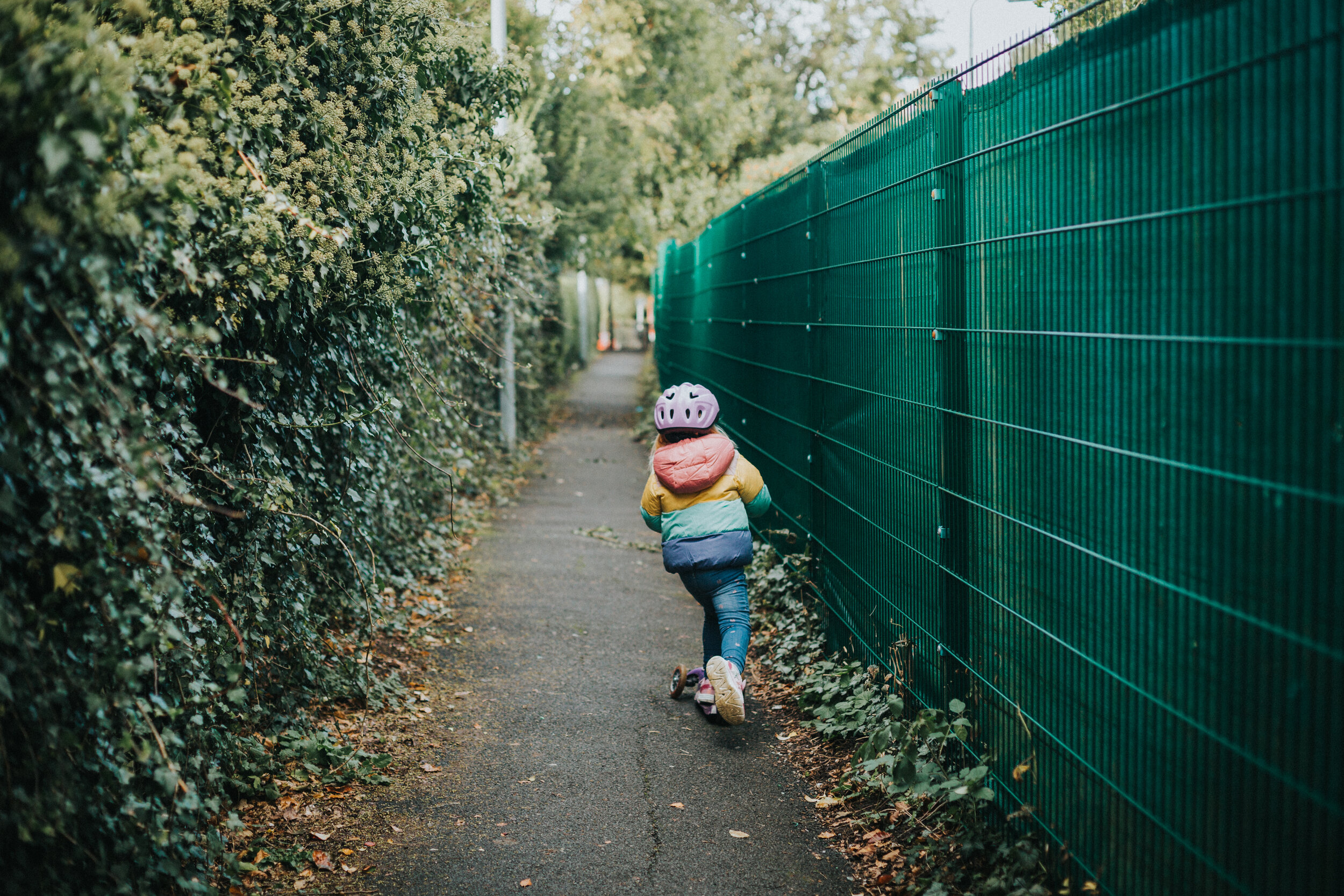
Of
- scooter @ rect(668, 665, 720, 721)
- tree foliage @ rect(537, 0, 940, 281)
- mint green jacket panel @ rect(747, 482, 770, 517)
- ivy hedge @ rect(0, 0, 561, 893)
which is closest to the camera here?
ivy hedge @ rect(0, 0, 561, 893)

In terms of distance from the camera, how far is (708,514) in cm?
522

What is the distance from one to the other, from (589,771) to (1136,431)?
292cm

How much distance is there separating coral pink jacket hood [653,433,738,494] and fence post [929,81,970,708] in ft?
4.68

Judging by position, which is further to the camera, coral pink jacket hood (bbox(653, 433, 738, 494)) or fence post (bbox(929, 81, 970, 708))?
coral pink jacket hood (bbox(653, 433, 738, 494))

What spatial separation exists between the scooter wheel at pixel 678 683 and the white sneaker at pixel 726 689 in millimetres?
625

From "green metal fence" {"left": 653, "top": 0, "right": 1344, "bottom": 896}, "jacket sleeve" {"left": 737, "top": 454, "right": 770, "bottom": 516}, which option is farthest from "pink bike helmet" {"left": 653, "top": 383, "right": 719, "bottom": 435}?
"green metal fence" {"left": 653, "top": 0, "right": 1344, "bottom": 896}

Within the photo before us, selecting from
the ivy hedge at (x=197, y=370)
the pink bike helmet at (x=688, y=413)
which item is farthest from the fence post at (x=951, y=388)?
the ivy hedge at (x=197, y=370)

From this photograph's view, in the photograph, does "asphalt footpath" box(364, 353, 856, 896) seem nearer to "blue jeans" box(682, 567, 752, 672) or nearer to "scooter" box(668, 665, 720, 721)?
"scooter" box(668, 665, 720, 721)

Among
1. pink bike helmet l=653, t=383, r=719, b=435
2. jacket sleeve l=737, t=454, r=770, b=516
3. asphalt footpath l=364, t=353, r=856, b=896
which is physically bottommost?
asphalt footpath l=364, t=353, r=856, b=896

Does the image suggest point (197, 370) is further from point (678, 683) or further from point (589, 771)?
point (678, 683)

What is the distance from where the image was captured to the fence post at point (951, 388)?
381 cm

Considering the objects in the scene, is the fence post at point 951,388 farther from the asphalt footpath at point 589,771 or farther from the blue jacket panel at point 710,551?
the blue jacket panel at point 710,551

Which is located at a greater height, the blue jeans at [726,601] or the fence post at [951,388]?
the fence post at [951,388]

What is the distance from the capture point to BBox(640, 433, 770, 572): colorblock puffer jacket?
516 centimetres
